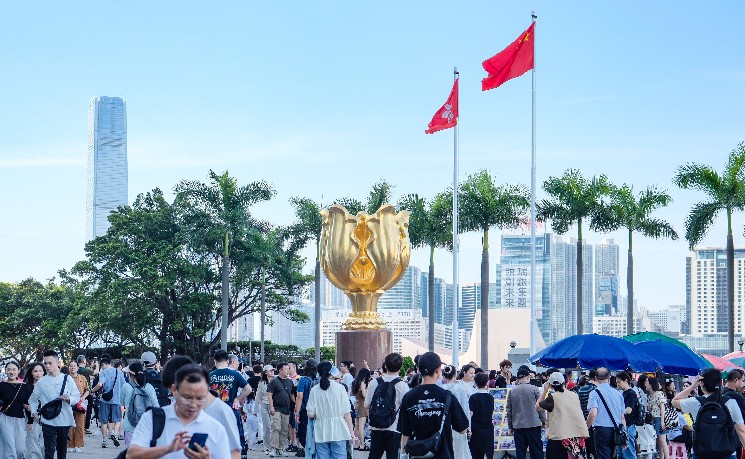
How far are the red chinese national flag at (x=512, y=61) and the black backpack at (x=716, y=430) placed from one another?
1875 centimetres

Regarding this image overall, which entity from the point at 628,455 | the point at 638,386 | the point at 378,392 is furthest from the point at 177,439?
the point at 638,386

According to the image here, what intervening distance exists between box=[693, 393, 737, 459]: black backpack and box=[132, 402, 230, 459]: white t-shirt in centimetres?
478

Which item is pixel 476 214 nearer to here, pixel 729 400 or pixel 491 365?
pixel 491 365

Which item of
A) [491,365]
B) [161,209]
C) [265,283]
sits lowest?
[491,365]

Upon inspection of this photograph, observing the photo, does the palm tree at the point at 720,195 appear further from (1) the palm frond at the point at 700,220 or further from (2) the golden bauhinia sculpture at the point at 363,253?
(2) the golden bauhinia sculpture at the point at 363,253

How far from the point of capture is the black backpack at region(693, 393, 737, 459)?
28.5ft

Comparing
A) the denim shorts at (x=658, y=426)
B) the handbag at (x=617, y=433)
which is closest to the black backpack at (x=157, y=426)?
the handbag at (x=617, y=433)

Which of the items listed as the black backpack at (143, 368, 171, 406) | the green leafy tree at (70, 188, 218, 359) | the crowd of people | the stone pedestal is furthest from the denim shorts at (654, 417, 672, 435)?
the green leafy tree at (70, 188, 218, 359)

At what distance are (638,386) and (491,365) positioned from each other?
1828 inches

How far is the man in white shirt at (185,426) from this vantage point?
513 cm

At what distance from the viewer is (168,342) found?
47.8 m

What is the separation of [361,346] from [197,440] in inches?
811

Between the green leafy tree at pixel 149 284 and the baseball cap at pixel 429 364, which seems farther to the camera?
the green leafy tree at pixel 149 284

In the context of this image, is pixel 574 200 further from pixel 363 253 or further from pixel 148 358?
pixel 148 358
